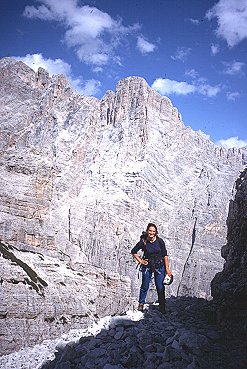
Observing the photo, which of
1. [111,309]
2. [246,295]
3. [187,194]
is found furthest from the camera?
[187,194]

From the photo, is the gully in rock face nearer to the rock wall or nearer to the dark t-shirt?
the dark t-shirt

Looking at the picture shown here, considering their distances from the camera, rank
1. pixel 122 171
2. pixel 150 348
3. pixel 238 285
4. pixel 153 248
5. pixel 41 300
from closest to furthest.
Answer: pixel 150 348 → pixel 153 248 → pixel 238 285 → pixel 41 300 → pixel 122 171

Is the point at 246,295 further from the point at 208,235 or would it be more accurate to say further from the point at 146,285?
the point at 208,235

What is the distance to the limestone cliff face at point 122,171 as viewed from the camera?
94.0 meters

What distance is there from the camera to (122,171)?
110375 mm

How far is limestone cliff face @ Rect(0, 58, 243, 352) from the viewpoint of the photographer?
308ft

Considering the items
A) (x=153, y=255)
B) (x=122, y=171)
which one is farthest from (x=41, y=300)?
(x=122, y=171)

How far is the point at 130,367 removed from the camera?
747 centimetres

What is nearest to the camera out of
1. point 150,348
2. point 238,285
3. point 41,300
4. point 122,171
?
point 150,348

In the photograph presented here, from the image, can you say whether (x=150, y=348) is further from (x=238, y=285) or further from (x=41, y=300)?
(x=41, y=300)

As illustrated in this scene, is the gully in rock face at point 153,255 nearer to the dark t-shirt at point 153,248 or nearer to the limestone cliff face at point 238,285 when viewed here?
the dark t-shirt at point 153,248

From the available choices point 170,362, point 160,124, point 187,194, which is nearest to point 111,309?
point 170,362

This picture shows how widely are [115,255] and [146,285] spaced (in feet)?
272

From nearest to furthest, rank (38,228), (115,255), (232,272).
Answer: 1. (232,272)
2. (38,228)
3. (115,255)
